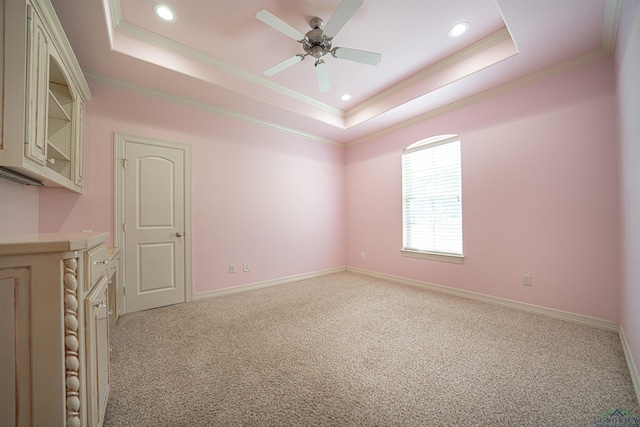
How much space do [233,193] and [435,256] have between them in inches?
126

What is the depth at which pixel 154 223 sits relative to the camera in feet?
10.2

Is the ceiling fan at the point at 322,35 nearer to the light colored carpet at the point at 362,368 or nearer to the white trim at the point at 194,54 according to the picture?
the white trim at the point at 194,54

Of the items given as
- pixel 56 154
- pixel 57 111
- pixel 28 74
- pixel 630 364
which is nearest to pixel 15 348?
pixel 28 74

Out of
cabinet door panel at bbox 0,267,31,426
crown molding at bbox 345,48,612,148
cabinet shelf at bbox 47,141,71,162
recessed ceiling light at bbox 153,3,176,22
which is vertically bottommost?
cabinet door panel at bbox 0,267,31,426

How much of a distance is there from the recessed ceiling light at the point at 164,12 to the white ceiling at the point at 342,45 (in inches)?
2.1

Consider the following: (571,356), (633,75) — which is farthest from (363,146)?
(571,356)

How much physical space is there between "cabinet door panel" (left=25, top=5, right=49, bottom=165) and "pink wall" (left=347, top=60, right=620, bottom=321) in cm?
413

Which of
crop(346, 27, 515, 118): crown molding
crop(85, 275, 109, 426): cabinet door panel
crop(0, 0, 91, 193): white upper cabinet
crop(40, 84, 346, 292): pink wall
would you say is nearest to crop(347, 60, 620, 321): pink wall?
crop(346, 27, 515, 118): crown molding

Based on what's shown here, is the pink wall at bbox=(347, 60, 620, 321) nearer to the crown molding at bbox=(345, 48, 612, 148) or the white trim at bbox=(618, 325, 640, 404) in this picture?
the crown molding at bbox=(345, 48, 612, 148)

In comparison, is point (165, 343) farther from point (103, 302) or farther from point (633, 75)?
point (633, 75)

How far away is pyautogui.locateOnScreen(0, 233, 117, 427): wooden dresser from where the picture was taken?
0.84 m

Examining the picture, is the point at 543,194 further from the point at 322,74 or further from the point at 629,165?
the point at 322,74

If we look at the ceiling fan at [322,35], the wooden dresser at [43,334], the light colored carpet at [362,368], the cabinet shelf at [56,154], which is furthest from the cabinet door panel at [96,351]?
the ceiling fan at [322,35]

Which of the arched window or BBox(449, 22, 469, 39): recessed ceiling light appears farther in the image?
the arched window
